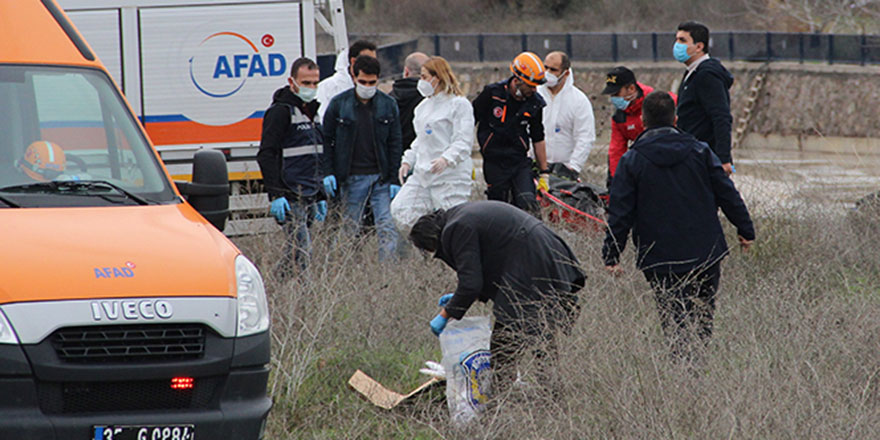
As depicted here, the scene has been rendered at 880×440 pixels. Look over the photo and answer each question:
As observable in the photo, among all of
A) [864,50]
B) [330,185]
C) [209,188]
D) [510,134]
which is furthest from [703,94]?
[864,50]

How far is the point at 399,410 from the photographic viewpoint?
6.42 m

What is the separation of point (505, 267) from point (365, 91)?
364 cm

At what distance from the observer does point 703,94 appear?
8773mm

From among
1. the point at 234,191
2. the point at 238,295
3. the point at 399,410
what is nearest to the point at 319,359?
the point at 399,410

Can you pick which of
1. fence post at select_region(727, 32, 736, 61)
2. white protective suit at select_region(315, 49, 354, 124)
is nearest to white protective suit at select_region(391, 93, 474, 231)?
white protective suit at select_region(315, 49, 354, 124)

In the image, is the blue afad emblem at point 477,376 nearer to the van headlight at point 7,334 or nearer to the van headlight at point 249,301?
the van headlight at point 249,301

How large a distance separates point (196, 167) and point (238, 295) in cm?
110

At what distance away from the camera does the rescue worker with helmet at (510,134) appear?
31.5ft

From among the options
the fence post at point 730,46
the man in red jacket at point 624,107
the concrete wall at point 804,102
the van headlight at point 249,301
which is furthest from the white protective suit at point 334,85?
the fence post at point 730,46

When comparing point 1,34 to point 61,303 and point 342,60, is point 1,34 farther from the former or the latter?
point 342,60

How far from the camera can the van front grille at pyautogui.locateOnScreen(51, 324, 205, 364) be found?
4.73 metres

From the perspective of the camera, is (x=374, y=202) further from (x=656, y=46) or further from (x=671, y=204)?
(x=656, y=46)

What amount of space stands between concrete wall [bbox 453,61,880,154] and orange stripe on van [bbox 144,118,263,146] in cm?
2322

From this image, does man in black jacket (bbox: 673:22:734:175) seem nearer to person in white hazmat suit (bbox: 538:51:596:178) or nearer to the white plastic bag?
person in white hazmat suit (bbox: 538:51:596:178)
